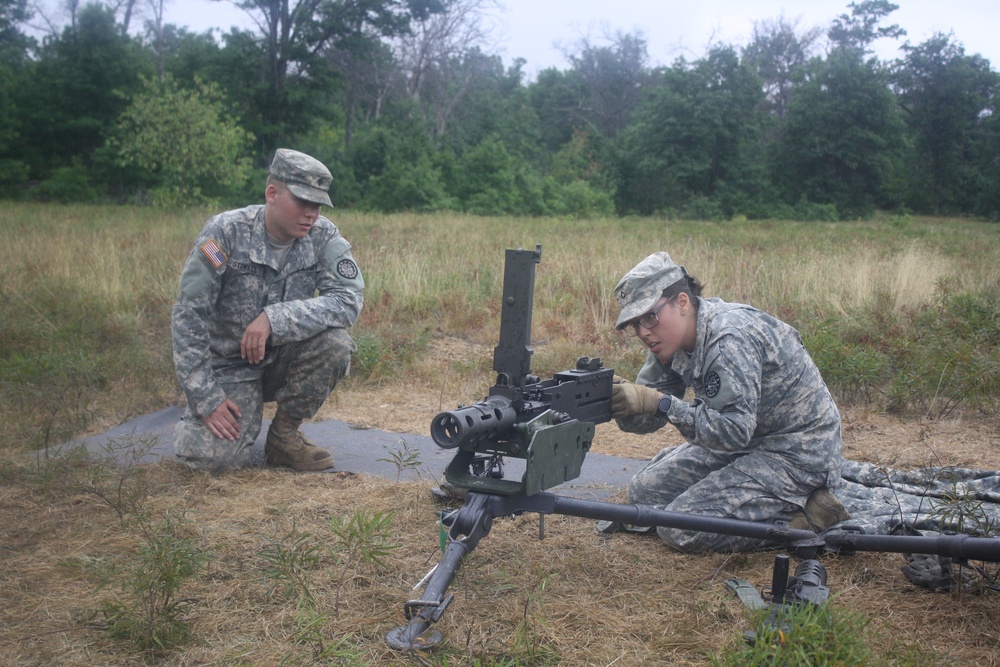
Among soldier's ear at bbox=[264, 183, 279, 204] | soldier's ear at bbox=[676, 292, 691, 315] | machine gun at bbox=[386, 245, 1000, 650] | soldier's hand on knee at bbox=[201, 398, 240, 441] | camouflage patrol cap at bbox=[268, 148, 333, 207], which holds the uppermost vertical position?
camouflage patrol cap at bbox=[268, 148, 333, 207]

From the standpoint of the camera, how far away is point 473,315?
27.2ft

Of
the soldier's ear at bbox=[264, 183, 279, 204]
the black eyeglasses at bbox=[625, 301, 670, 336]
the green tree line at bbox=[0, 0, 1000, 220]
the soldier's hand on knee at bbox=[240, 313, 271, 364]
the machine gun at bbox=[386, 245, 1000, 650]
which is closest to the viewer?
the machine gun at bbox=[386, 245, 1000, 650]

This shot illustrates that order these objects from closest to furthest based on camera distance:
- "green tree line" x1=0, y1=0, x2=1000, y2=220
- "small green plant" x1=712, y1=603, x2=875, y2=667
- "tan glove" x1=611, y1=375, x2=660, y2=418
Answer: "small green plant" x1=712, y1=603, x2=875, y2=667 → "tan glove" x1=611, y1=375, x2=660, y2=418 → "green tree line" x1=0, y1=0, x2=1000, y2=220

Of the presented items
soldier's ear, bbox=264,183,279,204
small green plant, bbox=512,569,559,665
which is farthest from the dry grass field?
soldier's ear, bbox=264,183,279,204

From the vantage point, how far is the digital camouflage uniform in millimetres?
3287

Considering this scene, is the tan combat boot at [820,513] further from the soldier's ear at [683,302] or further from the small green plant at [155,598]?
the small green plant at [155,598]

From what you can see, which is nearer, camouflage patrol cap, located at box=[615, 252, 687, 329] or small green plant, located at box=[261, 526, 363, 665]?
small green plant, located at box=[261, 526, 363, 665]

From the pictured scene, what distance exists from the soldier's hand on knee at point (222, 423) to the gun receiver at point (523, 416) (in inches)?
71.2

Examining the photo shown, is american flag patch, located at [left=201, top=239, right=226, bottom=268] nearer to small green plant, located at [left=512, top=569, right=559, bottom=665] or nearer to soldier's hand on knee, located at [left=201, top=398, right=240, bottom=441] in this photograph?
soldier's hand on knee, located at [left=201, top=398, right=240, bottom=441]

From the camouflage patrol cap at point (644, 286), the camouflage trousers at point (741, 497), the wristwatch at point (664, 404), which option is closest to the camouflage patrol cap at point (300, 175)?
the camouflage patrol cap at point (644, 286)

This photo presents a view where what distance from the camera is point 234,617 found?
9.39ft

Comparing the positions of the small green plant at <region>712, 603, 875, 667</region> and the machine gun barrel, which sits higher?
the machine gun barrel

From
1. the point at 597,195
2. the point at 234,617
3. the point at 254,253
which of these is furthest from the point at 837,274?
the point at 597,195

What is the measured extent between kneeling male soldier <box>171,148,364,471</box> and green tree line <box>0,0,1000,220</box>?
70.8 feet
